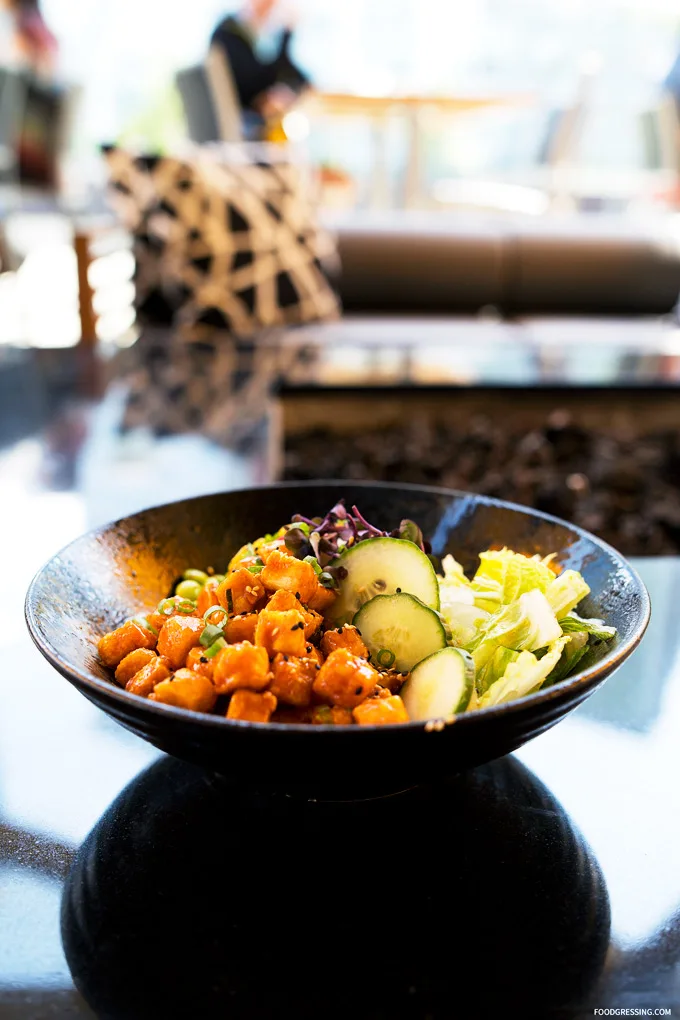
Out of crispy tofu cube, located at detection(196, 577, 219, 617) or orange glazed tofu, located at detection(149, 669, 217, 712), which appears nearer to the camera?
orange glazed tofu, located at detection(149, 669, 217, 712)

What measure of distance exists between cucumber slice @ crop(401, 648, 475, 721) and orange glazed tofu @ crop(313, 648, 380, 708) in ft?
0.13

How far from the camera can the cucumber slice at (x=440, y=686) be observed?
660 millimetres

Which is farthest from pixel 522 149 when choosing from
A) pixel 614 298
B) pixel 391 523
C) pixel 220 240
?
pixel 391 523

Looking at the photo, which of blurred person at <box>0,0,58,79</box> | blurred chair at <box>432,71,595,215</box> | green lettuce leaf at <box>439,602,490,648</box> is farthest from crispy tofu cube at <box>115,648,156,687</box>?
blurred person at <box>0,0,58,79</box>

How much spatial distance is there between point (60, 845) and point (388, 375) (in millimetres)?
1781

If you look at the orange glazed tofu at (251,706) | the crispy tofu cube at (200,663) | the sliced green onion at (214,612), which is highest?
the sliced green onion at (214,612)

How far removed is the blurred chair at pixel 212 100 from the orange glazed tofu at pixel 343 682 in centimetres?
597

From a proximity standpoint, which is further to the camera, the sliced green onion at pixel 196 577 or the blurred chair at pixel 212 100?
the blurred chair at pixel 212 100

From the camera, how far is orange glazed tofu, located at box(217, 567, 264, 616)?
749mm

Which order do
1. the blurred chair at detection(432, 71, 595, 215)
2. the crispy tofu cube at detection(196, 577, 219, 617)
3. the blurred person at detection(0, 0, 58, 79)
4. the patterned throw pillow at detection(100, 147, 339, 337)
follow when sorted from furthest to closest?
the blurred person at detection(0, 0, 58, 79) < the blurred chair at detection(432, 71, 595, 215) < the patterned throw pillow at detection(100, 147, 339, 337) < the crispy tofu cube at detection(196, 577, 219, 617)

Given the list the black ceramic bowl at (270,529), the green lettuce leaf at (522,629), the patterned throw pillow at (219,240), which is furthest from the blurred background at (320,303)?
the green lettuce leaf at (522,629)

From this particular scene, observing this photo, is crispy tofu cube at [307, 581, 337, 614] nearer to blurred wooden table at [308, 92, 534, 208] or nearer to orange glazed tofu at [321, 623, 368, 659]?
orange glazed tofu at [321, 623, 368, 659]

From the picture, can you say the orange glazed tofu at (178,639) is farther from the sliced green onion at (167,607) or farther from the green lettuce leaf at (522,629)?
the green lettuce leaf at (522,629)

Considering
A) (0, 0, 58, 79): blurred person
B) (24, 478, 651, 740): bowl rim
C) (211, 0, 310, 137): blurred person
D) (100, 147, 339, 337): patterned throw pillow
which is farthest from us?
(0, 0, 58, 79): blurred person
